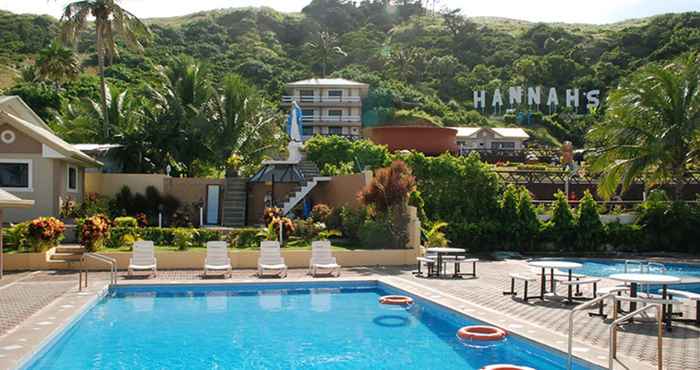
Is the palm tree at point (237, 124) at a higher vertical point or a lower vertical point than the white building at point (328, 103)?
lower

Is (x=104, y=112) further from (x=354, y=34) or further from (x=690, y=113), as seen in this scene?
(x=354, y=34)

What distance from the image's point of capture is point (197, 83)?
108ft

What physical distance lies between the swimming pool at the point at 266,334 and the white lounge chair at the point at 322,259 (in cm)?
136

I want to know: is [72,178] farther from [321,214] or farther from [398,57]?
[398,57]

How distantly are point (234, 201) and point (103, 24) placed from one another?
465 inches

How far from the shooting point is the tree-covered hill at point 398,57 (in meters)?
73.9

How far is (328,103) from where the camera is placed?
68.6m

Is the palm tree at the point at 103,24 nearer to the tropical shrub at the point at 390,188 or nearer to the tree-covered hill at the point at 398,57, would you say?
the tropical shrub at the point at 390,188

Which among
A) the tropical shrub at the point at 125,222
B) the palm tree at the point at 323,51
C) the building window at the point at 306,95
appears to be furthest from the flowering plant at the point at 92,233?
the palm tree at the point at 323,51

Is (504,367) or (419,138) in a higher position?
(419,138)

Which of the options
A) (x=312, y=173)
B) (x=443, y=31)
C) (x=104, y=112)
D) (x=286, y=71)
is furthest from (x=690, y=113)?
(x=443, y=31)

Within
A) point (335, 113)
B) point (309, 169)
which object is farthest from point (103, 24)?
point (335, 113)

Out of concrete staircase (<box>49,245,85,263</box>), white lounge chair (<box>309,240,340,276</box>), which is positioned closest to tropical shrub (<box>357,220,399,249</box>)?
white lounge chair (<box>309,240,340,276</box>)

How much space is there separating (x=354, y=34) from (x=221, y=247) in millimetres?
98819
